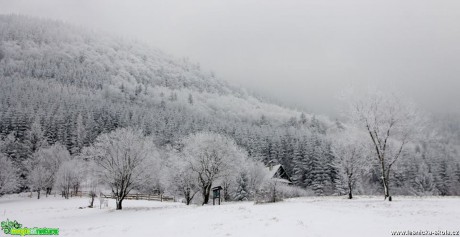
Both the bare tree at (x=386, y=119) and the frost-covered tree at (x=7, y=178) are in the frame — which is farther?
the frost-covered tree at (x=7, y=178)

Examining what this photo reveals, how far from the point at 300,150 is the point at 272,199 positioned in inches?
2718

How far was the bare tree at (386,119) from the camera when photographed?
34.7m

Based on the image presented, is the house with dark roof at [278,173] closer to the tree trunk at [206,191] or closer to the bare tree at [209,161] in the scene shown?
the bare tree at [209,161]

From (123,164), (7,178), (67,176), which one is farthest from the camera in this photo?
(7,178)

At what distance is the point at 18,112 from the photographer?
11731 centimetres

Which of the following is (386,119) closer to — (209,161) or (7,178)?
(209,161)

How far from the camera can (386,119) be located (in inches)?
1394

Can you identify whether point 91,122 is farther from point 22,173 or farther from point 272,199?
point 272,199

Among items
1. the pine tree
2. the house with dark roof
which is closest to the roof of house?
the house with dark roof

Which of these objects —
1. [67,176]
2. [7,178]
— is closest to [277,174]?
[67,176]

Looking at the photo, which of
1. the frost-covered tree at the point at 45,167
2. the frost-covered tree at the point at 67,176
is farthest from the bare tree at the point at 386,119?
the frost-covered tree at the point at 45,167

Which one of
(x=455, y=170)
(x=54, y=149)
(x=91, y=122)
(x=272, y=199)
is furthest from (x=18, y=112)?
(x=455, y=170)

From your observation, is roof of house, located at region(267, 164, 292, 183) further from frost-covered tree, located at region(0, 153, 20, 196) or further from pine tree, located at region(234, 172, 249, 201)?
frost-covered tree, located at region(0, 153, 20, 196)

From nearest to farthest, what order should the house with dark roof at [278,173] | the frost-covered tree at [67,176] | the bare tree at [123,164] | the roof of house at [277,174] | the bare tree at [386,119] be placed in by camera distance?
the bare tree at [386,119]
the bare tree at [123,164]
the frost-covered tree at [67,176]
the roof of house at [277,174]
the house with dark roof at [278,173]
